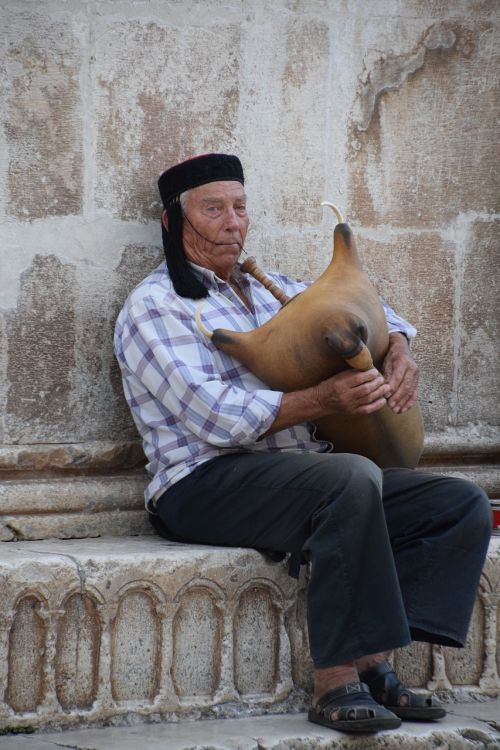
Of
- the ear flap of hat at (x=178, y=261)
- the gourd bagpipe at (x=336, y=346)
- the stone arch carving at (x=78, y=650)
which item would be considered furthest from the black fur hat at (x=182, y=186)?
the stone arch carving at (x=78, y=650)

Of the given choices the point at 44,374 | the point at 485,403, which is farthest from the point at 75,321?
the point at 485,403

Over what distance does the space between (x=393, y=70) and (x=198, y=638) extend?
2065 mm

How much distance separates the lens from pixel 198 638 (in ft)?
10.6

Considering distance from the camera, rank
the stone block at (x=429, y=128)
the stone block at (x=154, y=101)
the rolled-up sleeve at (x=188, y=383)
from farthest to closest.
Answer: the stone block at (x=429, y=128) < the stone block at (x=154, y=101) < the rolled-up sleeve at (x=188, y=383)

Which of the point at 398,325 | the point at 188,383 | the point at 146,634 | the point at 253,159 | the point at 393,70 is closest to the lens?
the point at 146,634

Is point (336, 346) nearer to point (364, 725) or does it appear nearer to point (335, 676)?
point (335, 676)

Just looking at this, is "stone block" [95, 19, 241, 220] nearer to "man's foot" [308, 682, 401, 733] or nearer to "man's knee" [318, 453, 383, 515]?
"man's knee" [318, 453, 383, 515]

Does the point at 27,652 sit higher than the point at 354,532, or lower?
lower

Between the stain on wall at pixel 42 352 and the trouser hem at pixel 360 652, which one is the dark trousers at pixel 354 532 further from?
the stain on wall at pixel 42 352

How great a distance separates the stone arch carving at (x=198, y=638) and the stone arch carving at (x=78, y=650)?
0.73ft

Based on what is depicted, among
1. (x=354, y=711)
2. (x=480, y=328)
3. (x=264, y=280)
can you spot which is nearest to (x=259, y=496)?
(x=354, y=711)

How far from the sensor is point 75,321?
3.74 m

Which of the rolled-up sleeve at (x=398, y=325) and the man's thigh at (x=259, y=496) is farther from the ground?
the rolled-up sleeve at (x=398, y=325)

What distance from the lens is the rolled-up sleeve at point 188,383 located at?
10.7 ft
